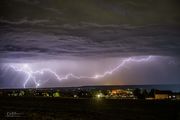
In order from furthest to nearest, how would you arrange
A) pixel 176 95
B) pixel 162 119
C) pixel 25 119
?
pixel 176 95 < pixel 162 119 < pixel 25 119

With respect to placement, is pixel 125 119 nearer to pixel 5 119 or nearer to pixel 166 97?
pixel 5 119

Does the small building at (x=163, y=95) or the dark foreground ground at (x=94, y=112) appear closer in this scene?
the dark foreground ground at (x=94, y=112)

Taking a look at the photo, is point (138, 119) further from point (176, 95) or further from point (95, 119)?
point (176, 95)

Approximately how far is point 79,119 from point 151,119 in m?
13.3

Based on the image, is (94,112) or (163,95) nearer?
(94,112)

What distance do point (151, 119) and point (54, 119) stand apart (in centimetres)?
1784

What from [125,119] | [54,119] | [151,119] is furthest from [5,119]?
[151,119]

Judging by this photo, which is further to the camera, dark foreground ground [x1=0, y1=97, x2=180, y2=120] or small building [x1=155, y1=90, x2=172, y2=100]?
small building [x1=155, y1=90, x2=172, y2=100]

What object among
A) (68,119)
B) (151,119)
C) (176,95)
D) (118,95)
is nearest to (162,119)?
(151,119)

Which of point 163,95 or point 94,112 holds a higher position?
point 163,95

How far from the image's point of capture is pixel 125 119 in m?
58.9

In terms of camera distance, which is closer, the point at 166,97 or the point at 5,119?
the point at 5,119

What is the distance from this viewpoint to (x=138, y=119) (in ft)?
190

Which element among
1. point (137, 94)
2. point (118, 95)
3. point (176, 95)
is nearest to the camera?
point (176, 95)
